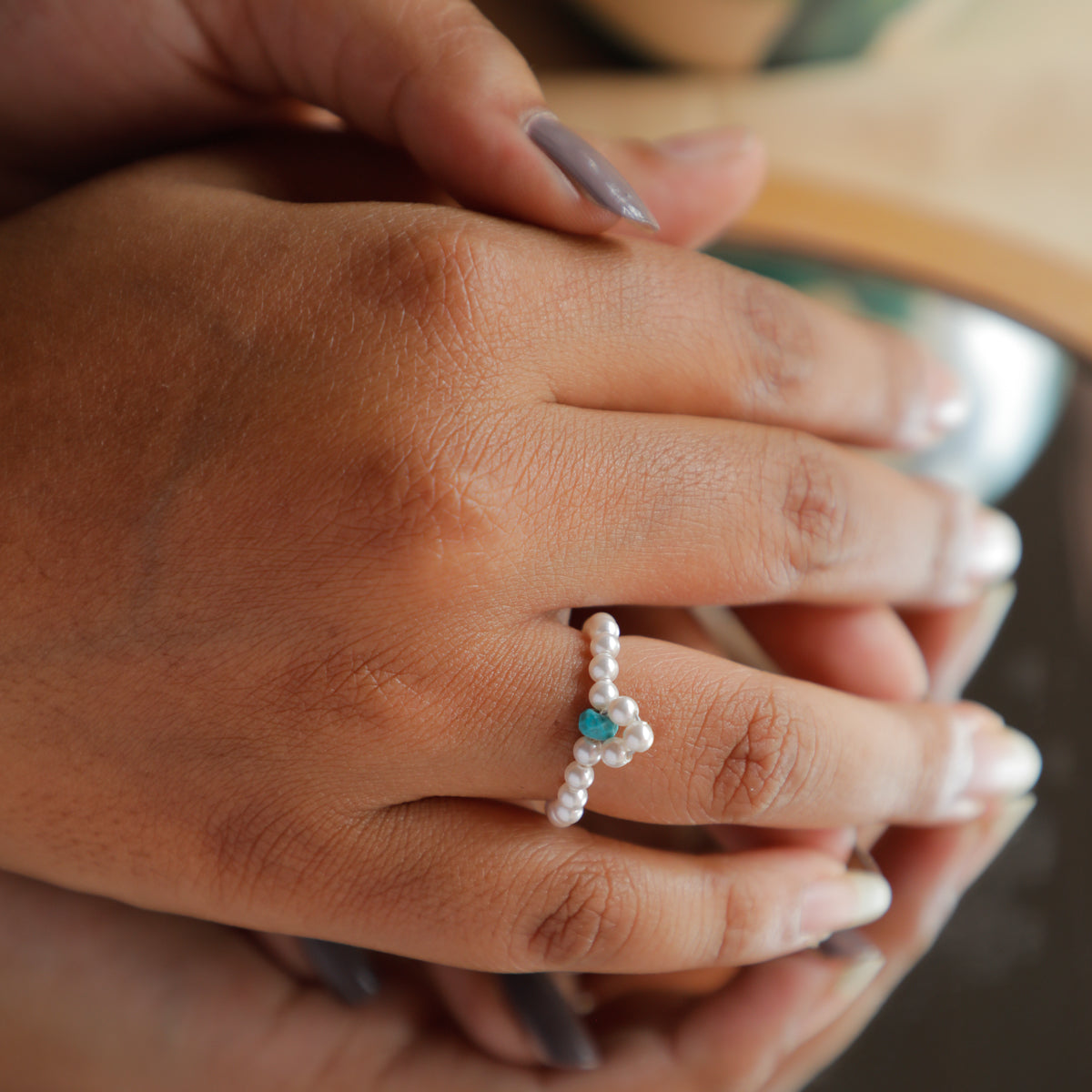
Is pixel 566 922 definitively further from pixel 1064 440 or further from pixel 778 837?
pixel 1064 440

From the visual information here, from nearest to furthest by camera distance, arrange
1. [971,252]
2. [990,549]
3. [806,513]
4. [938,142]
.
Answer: [806,513] → [990,549] → [971,252] → [938,142]

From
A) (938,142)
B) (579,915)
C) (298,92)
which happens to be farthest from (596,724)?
(938,142)

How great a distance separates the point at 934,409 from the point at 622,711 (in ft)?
1.25

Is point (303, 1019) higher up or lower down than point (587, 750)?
lower down

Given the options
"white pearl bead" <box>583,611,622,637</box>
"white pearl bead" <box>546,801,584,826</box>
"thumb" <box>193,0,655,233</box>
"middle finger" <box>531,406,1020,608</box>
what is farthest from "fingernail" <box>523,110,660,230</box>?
"white pearl bead" <box>546,801,584,826</box>

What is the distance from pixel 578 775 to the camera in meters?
0.56

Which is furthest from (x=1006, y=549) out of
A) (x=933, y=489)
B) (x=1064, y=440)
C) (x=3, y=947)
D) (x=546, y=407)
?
(x=3, y=947)

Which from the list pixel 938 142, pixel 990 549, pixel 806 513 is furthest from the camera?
pixel 938 142

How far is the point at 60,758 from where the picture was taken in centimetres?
58

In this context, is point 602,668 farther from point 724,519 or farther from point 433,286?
point 433,286

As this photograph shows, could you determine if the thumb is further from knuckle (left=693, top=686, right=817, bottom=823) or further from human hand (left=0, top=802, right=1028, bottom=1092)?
human hand (left=0, top=802, right=1028, bottom=1092)

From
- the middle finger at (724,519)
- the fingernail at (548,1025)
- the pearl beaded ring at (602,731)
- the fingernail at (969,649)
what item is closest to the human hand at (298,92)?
the middle finger at (724,519)

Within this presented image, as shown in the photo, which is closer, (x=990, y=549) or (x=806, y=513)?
(x=806, y=513)

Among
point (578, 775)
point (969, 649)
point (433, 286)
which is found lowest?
point (969, 649)
